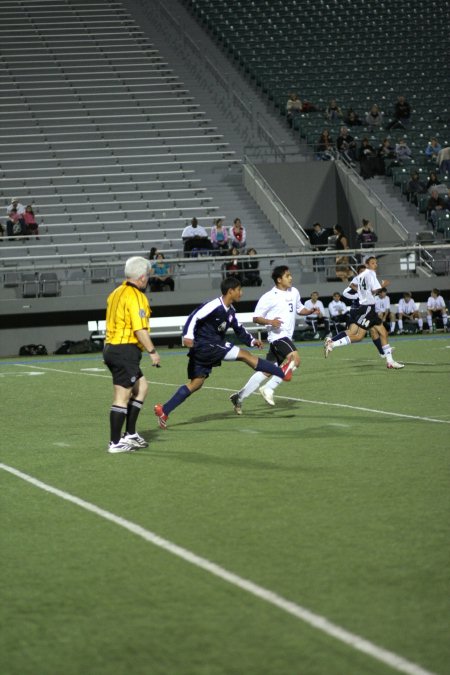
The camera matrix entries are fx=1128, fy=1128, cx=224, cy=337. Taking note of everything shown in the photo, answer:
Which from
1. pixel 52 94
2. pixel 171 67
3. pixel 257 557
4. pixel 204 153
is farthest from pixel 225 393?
pixel 171 67

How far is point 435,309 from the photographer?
31094mm

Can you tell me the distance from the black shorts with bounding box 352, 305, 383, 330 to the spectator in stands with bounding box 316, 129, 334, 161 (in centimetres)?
1820

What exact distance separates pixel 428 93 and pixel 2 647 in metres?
40.5

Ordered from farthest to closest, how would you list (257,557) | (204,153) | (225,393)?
(204,153), (225,393), (257,557)

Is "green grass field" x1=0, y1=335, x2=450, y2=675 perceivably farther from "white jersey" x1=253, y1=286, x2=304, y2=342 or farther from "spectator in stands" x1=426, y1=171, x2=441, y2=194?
"spectator in stands" x1=426, y1=171, x2=441, y2=194

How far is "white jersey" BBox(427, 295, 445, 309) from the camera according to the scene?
30922 mm

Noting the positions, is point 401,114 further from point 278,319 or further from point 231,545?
point 231,545

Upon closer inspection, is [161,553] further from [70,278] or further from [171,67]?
[171,67]

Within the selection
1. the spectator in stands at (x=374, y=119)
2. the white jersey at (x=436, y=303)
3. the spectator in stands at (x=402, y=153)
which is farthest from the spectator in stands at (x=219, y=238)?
the spectator in stands at (x=374, y=119)

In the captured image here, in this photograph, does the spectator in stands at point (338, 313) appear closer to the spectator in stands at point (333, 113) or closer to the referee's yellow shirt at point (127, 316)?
the spectator in stands at point (333, 113)

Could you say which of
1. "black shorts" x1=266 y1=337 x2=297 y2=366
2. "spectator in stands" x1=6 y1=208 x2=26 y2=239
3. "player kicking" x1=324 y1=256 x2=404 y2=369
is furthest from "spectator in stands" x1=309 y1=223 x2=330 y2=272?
"black shorts" x1=266 y1=337 x2=297 y2=366

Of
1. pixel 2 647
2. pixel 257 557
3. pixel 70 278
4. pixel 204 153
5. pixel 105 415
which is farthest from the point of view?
pixel 204 153

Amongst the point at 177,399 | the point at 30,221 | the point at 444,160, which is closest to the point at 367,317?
the point at 177,399

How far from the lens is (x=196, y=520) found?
7.46 meters
